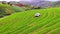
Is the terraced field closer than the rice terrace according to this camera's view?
Yes

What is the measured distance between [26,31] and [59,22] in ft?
43.4

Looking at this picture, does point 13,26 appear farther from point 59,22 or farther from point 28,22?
point 59,22

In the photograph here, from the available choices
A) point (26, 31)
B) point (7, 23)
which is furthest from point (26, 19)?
point (26, 31)

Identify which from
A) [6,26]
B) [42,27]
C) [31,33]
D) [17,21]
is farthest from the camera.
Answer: [17,21]

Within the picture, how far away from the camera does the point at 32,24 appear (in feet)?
204

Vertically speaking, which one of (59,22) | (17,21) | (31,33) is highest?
(17,21)

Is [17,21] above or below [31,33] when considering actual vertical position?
above

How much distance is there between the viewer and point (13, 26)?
61812mm

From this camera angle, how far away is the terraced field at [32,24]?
182 feet

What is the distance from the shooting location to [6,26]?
6212cm

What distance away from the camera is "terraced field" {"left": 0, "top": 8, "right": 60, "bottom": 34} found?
55.4m

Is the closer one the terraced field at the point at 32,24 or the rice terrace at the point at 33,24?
the terraced field at the point at 32,24

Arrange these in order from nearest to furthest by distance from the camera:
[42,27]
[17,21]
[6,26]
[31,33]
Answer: [31,33] < [42,27] < [6,26] < [17,21]

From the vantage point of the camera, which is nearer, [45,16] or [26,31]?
[26,31]
